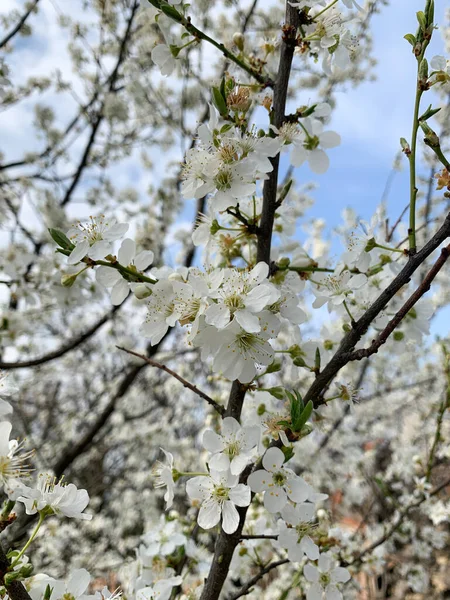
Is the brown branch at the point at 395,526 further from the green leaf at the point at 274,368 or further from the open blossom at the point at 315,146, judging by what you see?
the open blossom at the point at 315,146

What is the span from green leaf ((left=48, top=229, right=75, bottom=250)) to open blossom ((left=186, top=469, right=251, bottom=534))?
665 millimetres

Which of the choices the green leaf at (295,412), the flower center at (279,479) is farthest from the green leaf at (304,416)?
the flower center at (279,479)

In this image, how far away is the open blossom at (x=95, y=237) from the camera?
45.2 inches

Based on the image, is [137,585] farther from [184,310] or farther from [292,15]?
[292,15]

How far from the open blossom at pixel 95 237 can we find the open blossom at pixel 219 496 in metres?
0.61

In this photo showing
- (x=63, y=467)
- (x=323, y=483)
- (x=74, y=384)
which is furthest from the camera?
(x=74, y=384)

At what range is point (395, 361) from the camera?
27.2ft

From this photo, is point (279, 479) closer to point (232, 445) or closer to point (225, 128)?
point (232, 445)

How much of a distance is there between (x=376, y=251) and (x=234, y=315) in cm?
73

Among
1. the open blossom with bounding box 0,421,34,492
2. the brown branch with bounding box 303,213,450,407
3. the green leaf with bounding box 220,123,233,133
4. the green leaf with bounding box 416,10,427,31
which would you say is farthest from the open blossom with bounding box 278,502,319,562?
the green leaf with bounding box 416,10,427,31

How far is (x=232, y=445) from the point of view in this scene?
3.62ft

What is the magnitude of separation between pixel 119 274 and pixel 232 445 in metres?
0.53

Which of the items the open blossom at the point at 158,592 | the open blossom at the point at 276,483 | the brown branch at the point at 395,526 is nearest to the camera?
the open blossom at the point at 276,483

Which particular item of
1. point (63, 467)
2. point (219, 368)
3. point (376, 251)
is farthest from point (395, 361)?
point (219, 368)
